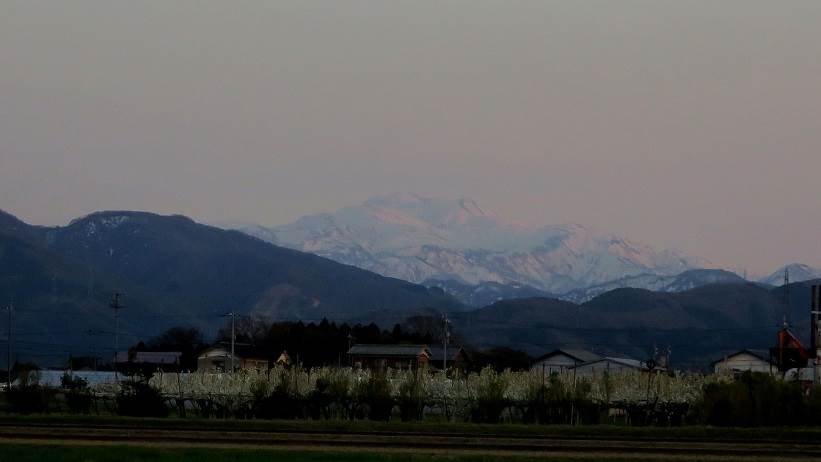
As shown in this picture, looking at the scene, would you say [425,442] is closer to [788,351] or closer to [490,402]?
[490,402]

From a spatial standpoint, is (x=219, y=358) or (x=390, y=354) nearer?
(x=390, y=354)

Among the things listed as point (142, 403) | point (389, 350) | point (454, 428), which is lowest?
point (454, 428)

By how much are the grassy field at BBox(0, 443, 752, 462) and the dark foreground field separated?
22 mm

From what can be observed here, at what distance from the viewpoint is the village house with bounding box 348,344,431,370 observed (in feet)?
388

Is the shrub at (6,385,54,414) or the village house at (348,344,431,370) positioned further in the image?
the village house at (348,344,431,370)

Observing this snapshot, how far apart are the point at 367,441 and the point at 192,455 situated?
6594 millimetres

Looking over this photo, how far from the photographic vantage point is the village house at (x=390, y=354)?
118 metres

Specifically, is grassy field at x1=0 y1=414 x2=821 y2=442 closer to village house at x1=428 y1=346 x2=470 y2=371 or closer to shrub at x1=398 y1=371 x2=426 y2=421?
shrub at x1=398 y1=371 x2=426 y2=421

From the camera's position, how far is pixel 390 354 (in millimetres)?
120125

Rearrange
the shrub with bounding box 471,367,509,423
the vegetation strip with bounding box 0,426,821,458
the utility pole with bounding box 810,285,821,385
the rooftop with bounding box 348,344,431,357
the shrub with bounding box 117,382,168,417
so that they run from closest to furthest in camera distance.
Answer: the vegetation strip with bounding box 0,426,821,458 < the shrub with bounding box 471,367,509,423 < the shrub with bounding box 117,382,168,417 < the utility pole with bounding box 810,285,821,385 < the rooftop with bounding box 348,344,431,357

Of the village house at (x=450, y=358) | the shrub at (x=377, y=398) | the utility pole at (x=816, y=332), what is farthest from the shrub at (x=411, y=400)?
the village house at (x=450, y=358)

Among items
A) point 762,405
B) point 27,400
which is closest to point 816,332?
point 762,405

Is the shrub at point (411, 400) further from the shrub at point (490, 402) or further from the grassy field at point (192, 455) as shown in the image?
the grassy field at point (192, 455)

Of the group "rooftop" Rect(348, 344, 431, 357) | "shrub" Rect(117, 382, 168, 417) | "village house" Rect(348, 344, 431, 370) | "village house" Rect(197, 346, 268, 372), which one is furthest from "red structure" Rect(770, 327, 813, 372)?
"village house" Rect(197, 346, 268, 372)
